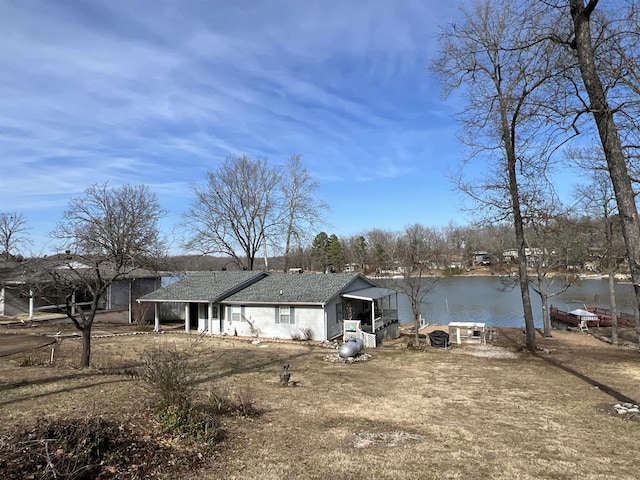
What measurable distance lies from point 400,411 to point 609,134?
627 cm

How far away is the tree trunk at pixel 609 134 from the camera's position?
6.39 m

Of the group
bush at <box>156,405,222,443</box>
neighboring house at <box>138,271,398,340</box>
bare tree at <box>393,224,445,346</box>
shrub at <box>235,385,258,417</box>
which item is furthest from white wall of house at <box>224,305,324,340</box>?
bush at <box>156,405,222,443</box>

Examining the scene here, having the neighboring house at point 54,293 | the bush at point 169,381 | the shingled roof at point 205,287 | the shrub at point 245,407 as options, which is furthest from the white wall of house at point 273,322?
the bush at point 169,381

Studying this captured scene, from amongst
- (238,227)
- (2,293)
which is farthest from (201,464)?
(238,227)

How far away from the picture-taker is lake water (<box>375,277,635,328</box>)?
107ft

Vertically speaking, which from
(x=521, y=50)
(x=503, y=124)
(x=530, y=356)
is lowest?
(x=530, y=356)

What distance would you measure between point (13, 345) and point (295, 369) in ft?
38.1

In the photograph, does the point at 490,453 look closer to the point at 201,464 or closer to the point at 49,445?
the point at 201,464

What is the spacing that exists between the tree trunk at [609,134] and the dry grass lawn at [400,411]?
2.84 metres

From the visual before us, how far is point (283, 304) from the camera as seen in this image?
21250 millimetres

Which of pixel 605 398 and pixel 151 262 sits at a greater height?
pixel 151 262

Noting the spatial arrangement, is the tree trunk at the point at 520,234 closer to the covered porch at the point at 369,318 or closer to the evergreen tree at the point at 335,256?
the covered porch at the point at 369,318

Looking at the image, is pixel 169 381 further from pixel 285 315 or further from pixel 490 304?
pixel 490 304

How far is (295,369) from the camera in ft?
43.2
